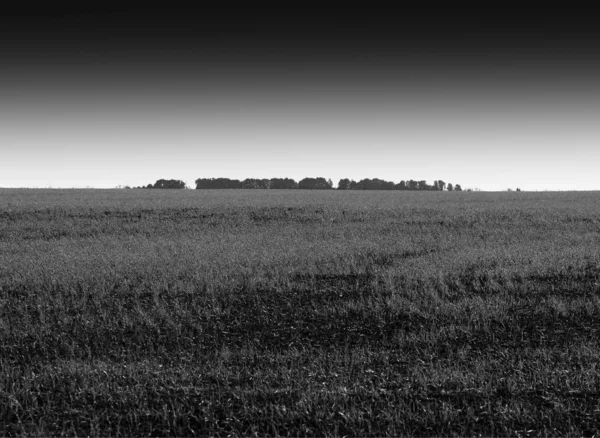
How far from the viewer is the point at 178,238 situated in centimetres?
2519

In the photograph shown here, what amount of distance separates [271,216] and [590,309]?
2574 cm

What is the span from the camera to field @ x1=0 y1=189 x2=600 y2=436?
6.48 m

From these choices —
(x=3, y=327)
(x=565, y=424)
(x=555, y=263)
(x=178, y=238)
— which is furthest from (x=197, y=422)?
(x=178, y=238)

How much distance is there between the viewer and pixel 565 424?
6.22 meters

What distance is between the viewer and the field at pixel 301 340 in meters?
6.48

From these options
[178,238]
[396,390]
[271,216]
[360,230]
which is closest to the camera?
[396,390]

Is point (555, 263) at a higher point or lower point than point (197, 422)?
higher

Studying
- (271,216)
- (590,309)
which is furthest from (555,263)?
(271,216)

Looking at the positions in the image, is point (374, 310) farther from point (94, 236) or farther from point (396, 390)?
point (94, 236)

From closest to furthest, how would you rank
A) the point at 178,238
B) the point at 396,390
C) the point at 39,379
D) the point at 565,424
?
1. the point at 565,424
2. the point at 396,390
3. the point at 39,379
4. the point at 178,238

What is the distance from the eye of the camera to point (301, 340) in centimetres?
970

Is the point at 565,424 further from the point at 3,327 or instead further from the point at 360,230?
the point at 360,230

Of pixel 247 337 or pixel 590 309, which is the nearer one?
pixel 247 337

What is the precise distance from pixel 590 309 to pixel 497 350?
405 centimetres
